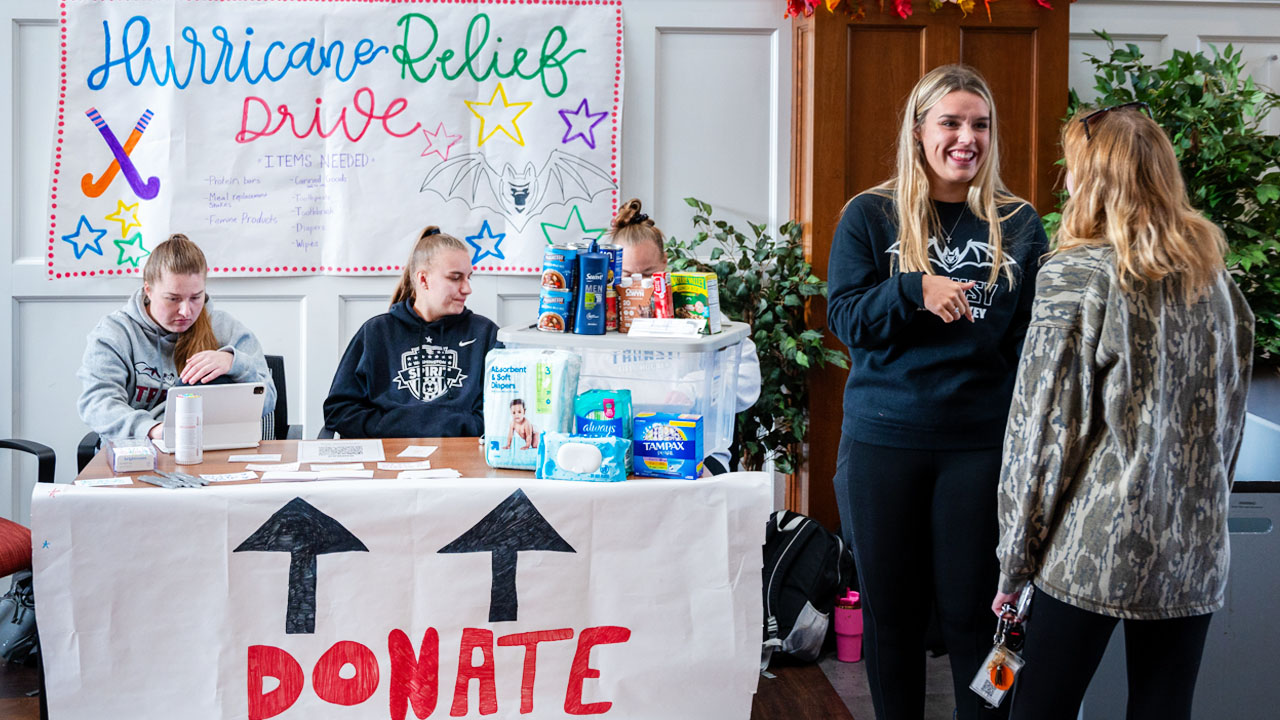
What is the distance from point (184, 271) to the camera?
2.54m

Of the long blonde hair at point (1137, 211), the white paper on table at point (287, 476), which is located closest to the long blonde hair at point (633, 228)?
the white paper on table at point (287, 476)

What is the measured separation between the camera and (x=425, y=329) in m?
2.81

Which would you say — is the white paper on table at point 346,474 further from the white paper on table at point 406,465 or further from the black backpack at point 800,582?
the black backpack at point 800,582

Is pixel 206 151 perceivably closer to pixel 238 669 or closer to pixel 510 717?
pixel 238 669

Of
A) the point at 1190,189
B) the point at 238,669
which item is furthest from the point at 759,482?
the point at 1190,189

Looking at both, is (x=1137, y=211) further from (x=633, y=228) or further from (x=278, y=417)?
(x=278, y=417)

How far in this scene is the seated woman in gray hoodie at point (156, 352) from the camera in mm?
2469

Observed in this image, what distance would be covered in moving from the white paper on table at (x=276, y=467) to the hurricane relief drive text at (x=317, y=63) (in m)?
1.57

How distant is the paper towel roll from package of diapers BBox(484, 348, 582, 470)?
0.58 metres

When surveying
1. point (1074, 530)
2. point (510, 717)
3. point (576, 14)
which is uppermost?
point (576, 14)

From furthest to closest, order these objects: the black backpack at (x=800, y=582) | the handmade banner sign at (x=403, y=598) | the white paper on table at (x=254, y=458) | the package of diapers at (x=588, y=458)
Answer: the black backpack at (x=800, y=582) < the white paper on table at (x=254, y=458) < the package of diapers at (x=588, y=458) < the handmade banner sign at (x=403, y=598)

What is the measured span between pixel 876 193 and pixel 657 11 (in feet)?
5.69

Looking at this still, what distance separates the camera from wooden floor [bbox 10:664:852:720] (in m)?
2.58

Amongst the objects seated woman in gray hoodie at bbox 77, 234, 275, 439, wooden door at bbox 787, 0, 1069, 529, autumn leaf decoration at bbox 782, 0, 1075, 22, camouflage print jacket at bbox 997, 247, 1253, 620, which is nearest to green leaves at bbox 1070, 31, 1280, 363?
wooden door at bbox 787, 0, 1069, 529
